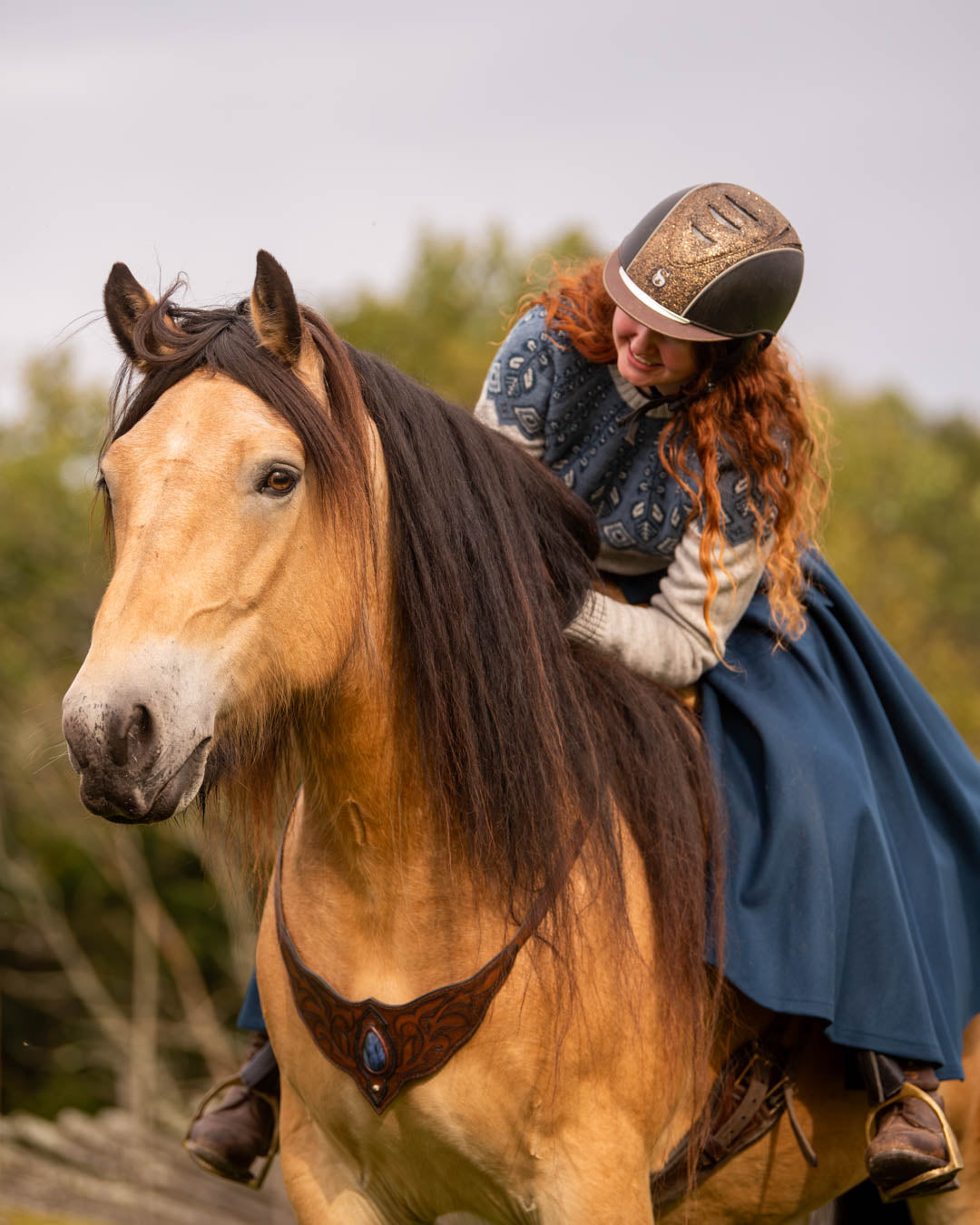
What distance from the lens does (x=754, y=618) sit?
3.36m

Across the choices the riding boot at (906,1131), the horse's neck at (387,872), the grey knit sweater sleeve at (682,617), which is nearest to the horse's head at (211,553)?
the horse's neck at (387,872)

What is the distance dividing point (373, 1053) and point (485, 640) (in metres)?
0.88

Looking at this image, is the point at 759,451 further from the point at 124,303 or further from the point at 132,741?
the point at 132,741

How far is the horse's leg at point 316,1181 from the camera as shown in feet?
9.34

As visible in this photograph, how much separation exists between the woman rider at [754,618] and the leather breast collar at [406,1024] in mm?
591

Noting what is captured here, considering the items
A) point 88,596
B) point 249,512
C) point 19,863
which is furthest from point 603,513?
point 19,863

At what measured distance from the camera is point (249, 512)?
2.27 meters

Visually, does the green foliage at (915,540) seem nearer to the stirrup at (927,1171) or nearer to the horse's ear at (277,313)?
the stirrup at (927,1171)

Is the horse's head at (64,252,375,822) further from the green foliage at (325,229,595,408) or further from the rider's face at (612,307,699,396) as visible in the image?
the green foliage at (325,229,595,408)

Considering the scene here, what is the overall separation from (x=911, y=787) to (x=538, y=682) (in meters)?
1.28

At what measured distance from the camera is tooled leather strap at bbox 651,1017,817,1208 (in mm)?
3070

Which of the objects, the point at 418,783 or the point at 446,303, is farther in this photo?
the point at 446,303

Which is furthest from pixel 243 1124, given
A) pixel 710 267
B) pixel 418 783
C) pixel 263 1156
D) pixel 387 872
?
pixel 710 267

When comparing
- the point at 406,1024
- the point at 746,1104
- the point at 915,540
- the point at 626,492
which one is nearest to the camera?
the point at 406,1024
